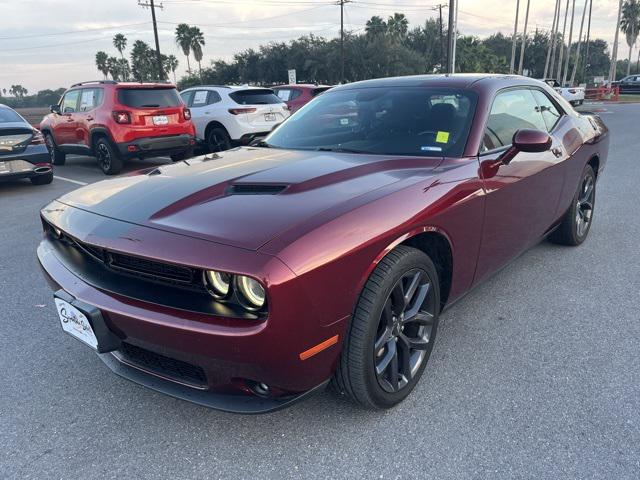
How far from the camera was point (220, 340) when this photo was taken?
1804 mm

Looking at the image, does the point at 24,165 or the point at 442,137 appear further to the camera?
the point at 24,165

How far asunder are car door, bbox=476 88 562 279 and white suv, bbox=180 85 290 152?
6898mm

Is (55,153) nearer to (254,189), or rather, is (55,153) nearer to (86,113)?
(86,113)

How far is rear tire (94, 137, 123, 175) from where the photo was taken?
885 cm

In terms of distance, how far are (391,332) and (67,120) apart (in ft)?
31.3

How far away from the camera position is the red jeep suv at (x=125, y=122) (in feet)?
28.7

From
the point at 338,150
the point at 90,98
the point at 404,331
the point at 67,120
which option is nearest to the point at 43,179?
the point at 90,98

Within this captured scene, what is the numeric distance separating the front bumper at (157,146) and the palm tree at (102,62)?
8255 cm

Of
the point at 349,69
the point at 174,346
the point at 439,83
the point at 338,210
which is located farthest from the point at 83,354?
the point at 349,69

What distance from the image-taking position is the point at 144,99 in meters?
8.99

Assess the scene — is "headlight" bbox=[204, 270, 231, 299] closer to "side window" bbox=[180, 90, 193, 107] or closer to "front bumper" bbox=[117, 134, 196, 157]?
"front bumper" bbox=[117, 134, 196, 157]

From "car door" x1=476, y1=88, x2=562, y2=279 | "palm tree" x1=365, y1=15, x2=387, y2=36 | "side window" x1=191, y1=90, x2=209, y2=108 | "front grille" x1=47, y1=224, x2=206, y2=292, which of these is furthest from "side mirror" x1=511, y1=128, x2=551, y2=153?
"palm tree" x1=365, y1=15, x2=387, y2=36

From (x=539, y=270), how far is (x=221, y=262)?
3031 mm

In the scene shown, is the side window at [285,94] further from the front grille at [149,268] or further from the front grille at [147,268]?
the front grille at [149,268]
